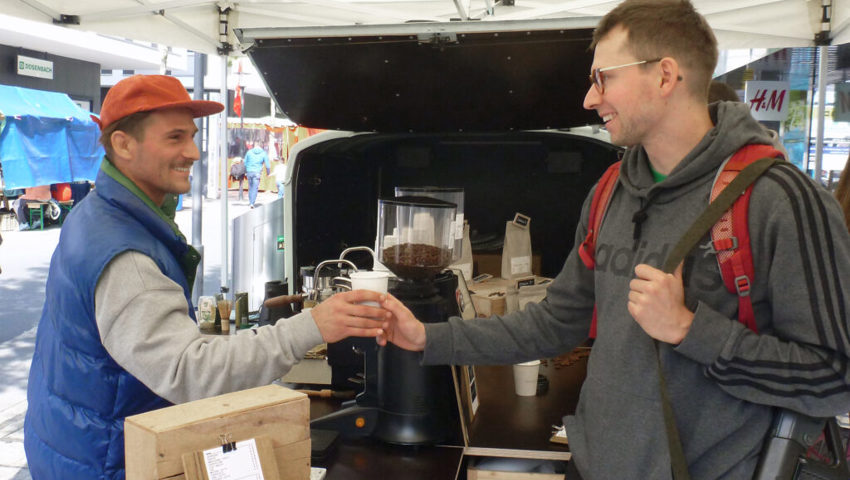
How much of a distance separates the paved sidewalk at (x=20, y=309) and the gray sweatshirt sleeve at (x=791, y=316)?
4684mm

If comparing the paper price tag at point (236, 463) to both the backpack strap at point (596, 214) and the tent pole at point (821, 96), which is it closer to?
the backpack strap at point (596, 214)

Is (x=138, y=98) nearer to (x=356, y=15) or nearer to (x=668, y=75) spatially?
(x=668, y=75)

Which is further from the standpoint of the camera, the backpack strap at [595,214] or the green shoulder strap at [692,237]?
the backpack strap at [595,214]

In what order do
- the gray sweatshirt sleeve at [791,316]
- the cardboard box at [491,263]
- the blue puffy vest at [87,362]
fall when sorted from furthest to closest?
1. the cardboard box at [491,263]
2. the blue puffy vest at [87,362]
3. the gray sweatshirt sleeve at [791,316]

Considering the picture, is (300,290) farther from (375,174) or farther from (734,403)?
(734,403)

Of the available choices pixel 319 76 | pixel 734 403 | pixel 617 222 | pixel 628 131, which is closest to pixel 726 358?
pixel 734 403

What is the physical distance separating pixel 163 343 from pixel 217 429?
1.12 feet

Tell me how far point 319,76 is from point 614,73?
1693 millimetres

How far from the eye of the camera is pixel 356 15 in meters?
5.44

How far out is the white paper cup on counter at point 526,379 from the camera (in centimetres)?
305

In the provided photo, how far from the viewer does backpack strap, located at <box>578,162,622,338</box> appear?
78.3 inches

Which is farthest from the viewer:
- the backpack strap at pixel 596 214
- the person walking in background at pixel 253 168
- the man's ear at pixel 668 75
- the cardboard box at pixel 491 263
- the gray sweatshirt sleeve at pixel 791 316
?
the person walking in background at pixel 253 168

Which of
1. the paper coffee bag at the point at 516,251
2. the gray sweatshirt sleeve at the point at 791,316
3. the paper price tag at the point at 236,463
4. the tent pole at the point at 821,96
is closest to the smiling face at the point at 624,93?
the gray sweatshirt sleeve at the point at 791,316

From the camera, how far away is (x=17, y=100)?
1424 cm
